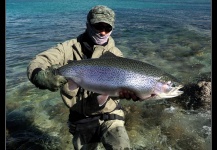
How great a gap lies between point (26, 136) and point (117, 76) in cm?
299

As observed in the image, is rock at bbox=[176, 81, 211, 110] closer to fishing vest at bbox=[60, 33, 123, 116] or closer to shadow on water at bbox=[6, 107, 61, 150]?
shadow on water at bbox=[6, 107, 61, 150]

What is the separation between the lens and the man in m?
4.29

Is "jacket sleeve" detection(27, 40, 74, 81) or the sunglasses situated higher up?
the sunglasses

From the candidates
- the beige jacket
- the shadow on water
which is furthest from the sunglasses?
the shadow on water

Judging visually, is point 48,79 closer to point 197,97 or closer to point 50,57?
point 50,57

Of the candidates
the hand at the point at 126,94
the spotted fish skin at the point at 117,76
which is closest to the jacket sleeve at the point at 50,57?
the spotted fish skin at the point at 117,76

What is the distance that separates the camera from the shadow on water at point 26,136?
225 inches

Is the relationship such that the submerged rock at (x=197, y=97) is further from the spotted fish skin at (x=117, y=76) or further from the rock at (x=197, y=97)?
the spotted fish skin at (x=117, y=76)

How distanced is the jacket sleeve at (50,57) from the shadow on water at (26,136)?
192cm

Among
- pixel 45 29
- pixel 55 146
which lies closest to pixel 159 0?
pixel 45 29

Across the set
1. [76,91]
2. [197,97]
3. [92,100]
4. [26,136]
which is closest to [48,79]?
[76,91]

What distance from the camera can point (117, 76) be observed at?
3.71m

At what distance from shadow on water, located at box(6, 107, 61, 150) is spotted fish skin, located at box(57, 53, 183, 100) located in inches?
89.4

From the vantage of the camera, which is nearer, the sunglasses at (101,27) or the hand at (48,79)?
the hand at (48,79)
